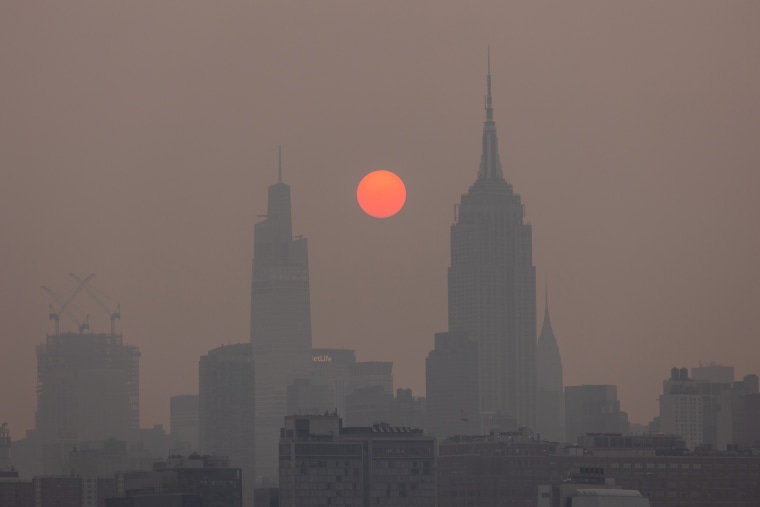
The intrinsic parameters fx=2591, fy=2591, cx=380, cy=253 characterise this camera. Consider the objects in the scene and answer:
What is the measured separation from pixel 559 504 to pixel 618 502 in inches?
245

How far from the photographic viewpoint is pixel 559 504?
653 feet

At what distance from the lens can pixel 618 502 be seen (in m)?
194
